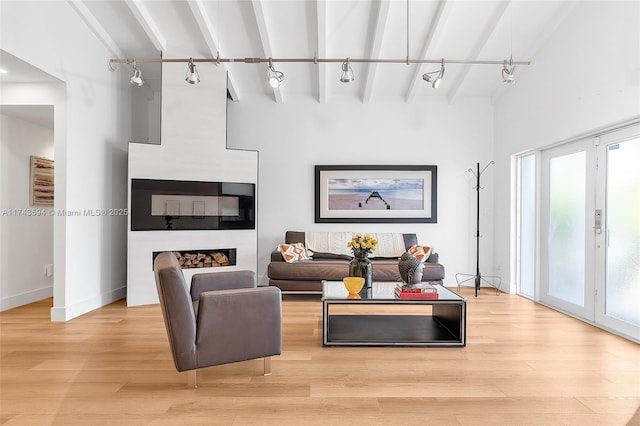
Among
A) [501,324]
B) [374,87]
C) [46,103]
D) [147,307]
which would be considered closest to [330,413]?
[501,324]

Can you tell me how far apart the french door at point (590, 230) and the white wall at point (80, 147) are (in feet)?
17.5

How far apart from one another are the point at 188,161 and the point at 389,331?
10.4 ft

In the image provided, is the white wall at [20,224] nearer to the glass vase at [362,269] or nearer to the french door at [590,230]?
the glass vase at [362,269]

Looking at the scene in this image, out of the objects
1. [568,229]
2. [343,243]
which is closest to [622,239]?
[568,229]

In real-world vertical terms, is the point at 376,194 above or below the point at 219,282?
above

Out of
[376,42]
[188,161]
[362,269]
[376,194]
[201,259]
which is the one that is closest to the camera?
[362,269]

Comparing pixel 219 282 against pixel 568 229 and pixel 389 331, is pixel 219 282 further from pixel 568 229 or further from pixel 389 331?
pixel 568 229

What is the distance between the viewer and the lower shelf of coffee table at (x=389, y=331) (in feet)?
10.2

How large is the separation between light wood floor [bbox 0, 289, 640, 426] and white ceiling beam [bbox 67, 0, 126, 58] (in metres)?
3.19

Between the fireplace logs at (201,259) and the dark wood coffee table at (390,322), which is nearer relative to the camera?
the dark wood coffee table at (390,322)

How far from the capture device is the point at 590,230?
3953mm

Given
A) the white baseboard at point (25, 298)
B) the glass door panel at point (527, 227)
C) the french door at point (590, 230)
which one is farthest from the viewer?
the glass door panel at point (527, 227)

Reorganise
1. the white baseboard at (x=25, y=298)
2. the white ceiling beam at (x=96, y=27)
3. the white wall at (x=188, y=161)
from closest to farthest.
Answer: the white ceiling beam at (x=96, y=27)
the white baseboard at (x=25, y=298)
the white wall at (x=188, y=161)

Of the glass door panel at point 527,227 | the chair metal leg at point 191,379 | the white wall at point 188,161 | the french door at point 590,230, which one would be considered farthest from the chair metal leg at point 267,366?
the glass door panel at point 527,227
